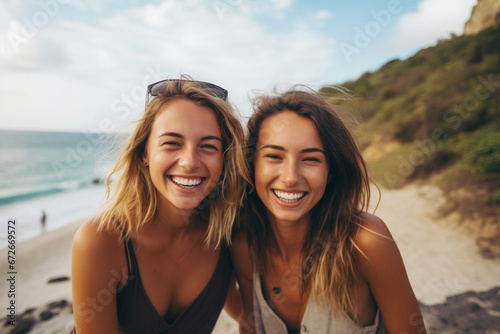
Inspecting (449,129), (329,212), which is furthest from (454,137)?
(329,212)

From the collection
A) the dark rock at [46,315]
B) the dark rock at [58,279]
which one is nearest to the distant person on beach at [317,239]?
the dark rock at [46,315]

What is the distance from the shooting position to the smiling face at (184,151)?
2133 mm

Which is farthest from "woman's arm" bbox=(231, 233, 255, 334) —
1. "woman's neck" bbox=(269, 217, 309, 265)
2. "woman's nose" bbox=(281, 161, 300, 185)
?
"woman's nose" bbox=(281, 161, 300, 185)

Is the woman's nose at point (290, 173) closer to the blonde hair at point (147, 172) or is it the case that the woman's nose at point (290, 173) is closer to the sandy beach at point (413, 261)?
the blonde hair at point (147, 172)

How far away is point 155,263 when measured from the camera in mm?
2293

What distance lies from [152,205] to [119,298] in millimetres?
727

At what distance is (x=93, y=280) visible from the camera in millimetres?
1909

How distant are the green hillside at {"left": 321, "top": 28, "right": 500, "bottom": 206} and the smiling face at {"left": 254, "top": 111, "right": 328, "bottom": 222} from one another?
23.1 ft

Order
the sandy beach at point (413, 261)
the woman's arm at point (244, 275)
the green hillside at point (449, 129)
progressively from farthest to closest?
the green hillside at point (449, 129), the sandy beach at point (413, 261), the woman's arm at point (244, 275)

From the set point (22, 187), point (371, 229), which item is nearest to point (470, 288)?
point (371, 229)

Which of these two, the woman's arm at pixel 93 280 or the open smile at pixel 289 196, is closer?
the woman's arm at pixel 93 280

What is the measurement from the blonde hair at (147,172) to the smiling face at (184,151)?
0.08m

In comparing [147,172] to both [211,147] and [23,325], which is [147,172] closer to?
[211,147]

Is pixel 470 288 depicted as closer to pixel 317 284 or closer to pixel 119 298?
pixel 317 284
